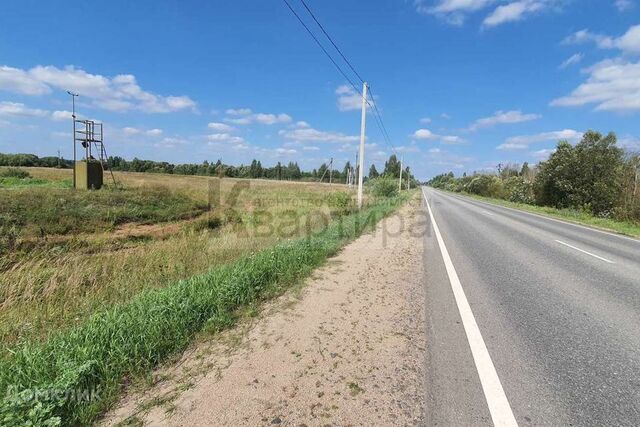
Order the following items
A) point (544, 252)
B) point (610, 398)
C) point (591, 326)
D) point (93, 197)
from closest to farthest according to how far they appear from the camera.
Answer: point (610, 398)
point (591, 326)
point (544, 252)
point (93, 197)

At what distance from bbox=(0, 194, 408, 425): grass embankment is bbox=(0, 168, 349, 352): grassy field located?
3.10 ft

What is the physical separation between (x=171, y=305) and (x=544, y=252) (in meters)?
9.32

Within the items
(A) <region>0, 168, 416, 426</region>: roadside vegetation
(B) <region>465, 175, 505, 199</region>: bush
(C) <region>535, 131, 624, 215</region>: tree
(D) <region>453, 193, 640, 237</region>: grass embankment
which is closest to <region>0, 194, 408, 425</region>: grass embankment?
(A) <region>0, 168, 416, 426</region>: roadside vegetation

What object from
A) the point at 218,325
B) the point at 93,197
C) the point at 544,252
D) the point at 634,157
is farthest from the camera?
the point at 634,157

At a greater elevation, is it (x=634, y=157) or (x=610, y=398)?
(x=634, y=157)

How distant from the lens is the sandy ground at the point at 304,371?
2689mm

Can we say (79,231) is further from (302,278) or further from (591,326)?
(591,326)

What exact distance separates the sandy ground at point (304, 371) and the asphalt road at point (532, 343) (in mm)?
288

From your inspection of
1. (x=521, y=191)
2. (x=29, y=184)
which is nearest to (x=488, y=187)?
(x=521, y=191)

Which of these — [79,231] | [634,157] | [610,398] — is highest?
[634,157]

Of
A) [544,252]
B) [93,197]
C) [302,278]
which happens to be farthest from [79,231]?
[544,252]

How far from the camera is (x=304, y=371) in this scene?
3.29m

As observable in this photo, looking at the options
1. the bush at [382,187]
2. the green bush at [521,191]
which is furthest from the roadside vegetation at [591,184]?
the bush at [382,187]

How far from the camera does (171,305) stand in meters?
4.32
